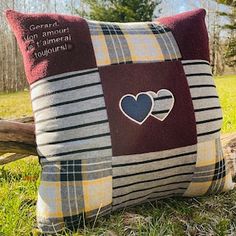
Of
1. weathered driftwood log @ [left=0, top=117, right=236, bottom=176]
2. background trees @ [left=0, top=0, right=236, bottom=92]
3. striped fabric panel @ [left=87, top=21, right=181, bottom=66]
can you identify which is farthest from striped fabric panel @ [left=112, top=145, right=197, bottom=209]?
background trees @ [left=0, top=0, right=236, bottom=92]

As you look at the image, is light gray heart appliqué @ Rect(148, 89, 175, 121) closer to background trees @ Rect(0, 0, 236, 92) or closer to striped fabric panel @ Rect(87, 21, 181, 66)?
striped fabric panel @ Rect(87, 21, 181, 66)

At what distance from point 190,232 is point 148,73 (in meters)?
0.52

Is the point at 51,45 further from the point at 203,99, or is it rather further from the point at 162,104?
the point at 203,99

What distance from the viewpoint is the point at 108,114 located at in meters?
1.12

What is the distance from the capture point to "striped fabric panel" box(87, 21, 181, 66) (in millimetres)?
1182

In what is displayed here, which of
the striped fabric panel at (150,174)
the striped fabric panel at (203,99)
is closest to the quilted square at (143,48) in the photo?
the striped fabric panel at (203,99)

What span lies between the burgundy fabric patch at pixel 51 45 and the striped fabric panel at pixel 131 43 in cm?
4

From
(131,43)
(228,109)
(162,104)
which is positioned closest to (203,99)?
(162,104)

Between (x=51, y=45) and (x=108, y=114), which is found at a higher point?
(x=51, y=45)

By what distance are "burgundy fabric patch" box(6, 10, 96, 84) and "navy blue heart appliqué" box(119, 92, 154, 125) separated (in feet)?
0.48

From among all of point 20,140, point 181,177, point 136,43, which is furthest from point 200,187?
point 20,140

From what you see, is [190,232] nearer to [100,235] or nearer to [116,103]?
[100,235]

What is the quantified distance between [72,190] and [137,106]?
30cm

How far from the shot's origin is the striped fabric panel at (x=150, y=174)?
1141mm
